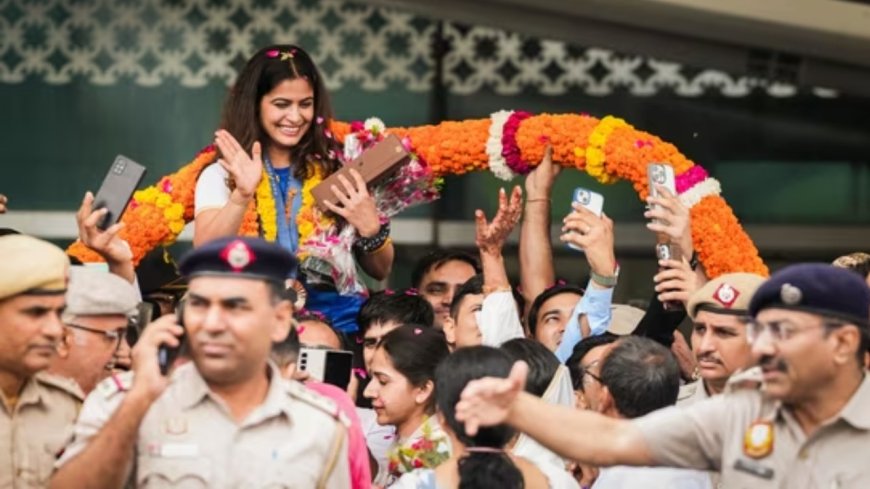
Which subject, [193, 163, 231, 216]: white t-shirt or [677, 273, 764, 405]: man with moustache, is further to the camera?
[193, 163, 231, 216]: white t-shirt

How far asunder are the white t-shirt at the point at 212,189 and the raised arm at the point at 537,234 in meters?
1.33

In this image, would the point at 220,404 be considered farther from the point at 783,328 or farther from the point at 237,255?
the point at 783,328

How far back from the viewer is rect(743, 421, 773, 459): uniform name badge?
6301 mm

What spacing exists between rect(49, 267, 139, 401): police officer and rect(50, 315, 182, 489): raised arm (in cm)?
75

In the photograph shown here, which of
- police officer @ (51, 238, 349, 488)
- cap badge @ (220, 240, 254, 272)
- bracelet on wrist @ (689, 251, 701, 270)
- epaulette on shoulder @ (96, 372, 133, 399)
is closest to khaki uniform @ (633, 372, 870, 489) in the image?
police officer @ (51, 238, 349, 488)

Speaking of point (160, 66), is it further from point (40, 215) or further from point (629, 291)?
point (629, 291)

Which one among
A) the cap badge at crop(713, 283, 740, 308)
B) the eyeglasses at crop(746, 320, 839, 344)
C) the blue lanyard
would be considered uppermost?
the blue lanyard

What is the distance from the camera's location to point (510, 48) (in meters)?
12.3

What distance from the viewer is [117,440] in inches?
246

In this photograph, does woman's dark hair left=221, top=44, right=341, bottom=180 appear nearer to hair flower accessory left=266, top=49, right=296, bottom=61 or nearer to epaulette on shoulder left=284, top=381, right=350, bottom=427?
hair flower accessory left=266, top=49, right=296, bottom=61

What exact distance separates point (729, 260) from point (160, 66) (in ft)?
13.8

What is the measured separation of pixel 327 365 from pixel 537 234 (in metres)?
2.04

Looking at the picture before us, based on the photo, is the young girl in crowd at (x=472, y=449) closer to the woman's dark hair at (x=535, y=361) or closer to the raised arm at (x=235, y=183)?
the woman's dark hair at (x=535, y=361)

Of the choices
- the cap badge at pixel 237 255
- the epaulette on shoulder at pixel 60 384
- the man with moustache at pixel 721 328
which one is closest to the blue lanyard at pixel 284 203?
the man with moustache at pixel 721 328
